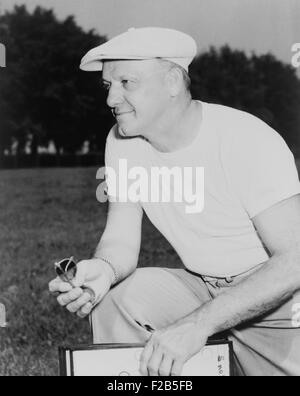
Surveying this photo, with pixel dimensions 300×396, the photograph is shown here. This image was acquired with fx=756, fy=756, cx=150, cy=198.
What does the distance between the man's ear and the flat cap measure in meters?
0.02

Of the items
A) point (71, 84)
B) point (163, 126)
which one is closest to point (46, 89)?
point (71, 84)

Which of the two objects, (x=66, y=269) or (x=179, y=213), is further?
(x=179, y=213)

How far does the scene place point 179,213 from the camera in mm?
1728

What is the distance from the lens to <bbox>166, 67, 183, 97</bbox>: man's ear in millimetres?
1700

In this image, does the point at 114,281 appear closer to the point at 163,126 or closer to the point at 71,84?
the point at 163,126

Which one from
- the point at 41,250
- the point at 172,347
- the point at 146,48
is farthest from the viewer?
the point at 41,250

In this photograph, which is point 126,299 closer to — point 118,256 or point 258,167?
point 118,256

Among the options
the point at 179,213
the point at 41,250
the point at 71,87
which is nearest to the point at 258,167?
the point at 179,213

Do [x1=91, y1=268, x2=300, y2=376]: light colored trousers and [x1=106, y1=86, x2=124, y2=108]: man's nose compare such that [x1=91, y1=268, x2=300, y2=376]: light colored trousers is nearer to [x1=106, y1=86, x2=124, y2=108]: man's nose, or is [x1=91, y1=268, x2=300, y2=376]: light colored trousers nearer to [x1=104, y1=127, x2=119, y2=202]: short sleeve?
[x1=104, y1=127, x2=119, y2=202]: short sleeve

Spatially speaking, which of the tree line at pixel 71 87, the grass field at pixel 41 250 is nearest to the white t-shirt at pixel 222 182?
the tree line at pixel 71 87

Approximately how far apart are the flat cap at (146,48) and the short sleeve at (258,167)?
0.75 ft

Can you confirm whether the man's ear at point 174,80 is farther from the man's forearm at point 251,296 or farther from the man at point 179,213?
the man's forearm at point 251,296

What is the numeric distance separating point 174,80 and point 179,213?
0.99 feet

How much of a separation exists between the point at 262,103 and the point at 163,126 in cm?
79
